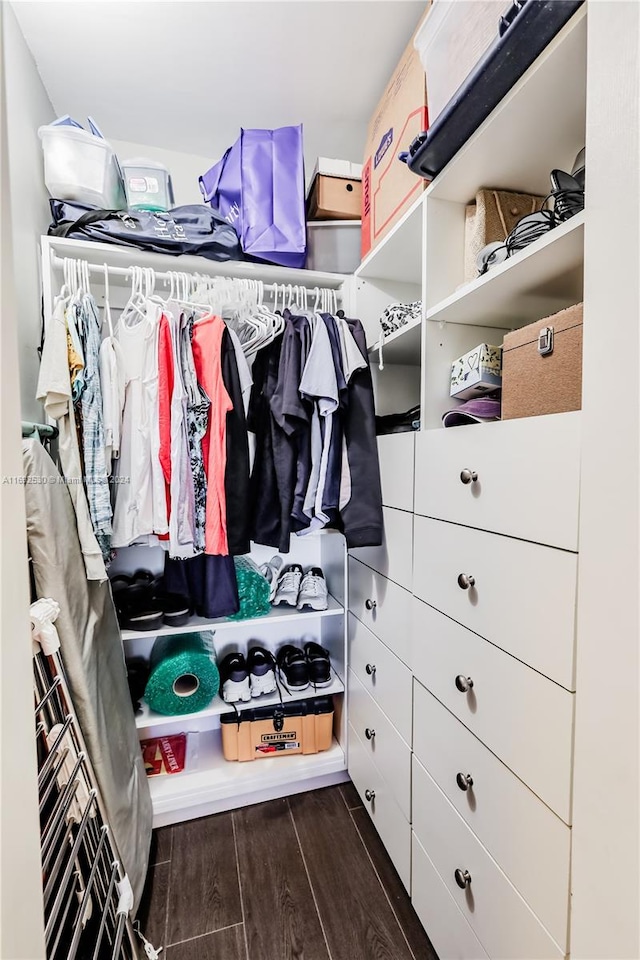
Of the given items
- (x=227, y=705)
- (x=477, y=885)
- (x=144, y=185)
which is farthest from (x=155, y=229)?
(x=477, y=885)

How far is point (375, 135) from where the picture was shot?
1311 mm

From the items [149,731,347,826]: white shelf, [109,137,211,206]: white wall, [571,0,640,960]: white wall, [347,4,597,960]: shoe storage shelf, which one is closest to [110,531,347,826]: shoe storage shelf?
[149,731,347,826]: white shelf

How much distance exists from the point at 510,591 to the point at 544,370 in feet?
1.39

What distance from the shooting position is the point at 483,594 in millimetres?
817

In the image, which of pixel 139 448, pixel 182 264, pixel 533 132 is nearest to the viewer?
pixel 533 132

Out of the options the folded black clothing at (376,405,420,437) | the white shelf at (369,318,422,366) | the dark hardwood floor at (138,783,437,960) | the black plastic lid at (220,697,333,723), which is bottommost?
the dark hardwood floor at (138,783,437,960)

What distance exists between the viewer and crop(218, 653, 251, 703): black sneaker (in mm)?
1507

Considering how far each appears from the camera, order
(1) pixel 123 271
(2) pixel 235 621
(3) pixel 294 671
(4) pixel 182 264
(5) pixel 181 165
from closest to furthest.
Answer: (1) pixel 123 271 → (4) pixel 182 264 → (2) pixel 235 621 → (3) pixel 294 671 → (5) pixel 181 165

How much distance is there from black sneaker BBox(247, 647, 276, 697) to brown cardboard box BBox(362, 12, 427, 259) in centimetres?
164

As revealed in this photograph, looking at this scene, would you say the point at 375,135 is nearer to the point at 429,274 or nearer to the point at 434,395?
the point at 429,274

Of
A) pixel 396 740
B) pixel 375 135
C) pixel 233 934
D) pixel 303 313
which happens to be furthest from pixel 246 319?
pixel 233 934

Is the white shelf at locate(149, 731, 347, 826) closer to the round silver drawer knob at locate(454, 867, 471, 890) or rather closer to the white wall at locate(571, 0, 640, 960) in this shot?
the round silver drawer knob at locate(454, 867, 471, 890)

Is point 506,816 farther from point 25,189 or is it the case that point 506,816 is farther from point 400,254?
point 25,189

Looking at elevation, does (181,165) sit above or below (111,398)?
above
